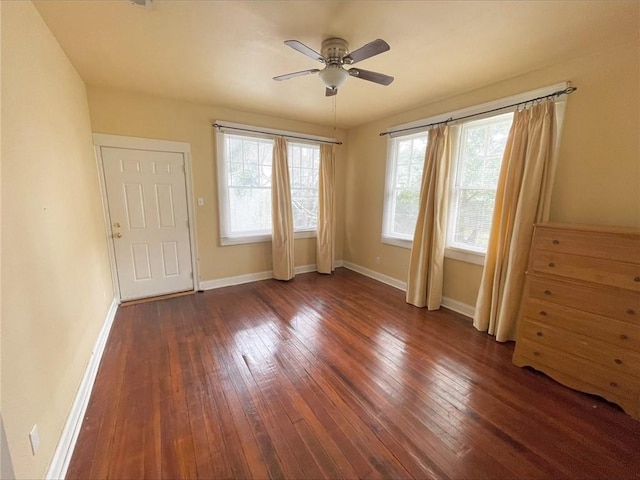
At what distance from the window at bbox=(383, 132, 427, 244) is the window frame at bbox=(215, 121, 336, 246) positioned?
1466mm

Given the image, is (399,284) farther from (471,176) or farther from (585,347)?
(585,347)

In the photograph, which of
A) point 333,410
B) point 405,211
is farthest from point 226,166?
point 333,410

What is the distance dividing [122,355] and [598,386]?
12.2 ft

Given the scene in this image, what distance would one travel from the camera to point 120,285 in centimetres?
329

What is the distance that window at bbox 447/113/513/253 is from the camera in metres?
2.79

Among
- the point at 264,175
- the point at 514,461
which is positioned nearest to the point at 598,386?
the point at 514,461

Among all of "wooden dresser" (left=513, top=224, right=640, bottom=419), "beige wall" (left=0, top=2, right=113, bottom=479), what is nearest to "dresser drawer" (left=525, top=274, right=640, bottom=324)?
"wooden dresser" (left=513, top=224, right=640, bottom=419)

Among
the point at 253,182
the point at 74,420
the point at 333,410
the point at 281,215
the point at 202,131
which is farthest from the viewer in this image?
the point at 281,215

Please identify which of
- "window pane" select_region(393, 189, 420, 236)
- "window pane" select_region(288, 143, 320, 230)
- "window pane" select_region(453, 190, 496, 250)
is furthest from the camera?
"window pane" select_region(288, 143, 320, 230)

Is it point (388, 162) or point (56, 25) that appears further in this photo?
point (388, 162)

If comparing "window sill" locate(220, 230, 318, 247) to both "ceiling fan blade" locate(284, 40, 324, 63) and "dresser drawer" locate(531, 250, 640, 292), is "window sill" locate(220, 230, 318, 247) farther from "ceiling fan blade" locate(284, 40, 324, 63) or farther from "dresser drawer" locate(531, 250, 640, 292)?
"dresser drawer" locate(531, 250, 640, 292)

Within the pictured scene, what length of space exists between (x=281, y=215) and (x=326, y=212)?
2.78ft

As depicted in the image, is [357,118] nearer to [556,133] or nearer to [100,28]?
[556,133]

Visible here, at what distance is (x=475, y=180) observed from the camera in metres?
2.97
